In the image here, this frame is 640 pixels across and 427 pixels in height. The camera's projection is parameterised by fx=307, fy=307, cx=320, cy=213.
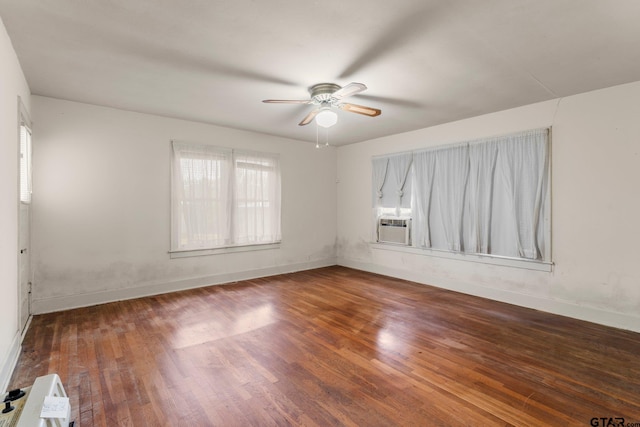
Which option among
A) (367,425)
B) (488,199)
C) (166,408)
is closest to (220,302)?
(166,408)

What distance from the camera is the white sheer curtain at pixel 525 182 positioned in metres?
4.03

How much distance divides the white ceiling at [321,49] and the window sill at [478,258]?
2.13m

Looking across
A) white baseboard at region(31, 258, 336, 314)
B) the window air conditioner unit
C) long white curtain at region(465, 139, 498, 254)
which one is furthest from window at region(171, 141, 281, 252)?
long white curtain at region(465, 139, 498, 254)

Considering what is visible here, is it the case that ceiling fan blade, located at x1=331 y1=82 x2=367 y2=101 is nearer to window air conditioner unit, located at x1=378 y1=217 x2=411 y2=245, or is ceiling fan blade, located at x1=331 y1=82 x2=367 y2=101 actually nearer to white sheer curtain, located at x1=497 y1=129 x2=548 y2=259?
white sheer curtain, located at x1=497 y1=129 x2=548 y2=259

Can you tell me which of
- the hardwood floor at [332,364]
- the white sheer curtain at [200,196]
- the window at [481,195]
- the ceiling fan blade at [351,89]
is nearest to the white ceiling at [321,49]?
the ceiling fan blade at [351,89]

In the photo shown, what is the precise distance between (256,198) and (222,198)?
2.19ft

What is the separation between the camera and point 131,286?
4504 millimetres

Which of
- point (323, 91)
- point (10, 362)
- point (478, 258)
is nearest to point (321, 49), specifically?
point (323, 91)

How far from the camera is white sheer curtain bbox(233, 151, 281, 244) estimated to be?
5504mm

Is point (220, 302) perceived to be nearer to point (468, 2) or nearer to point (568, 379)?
point (568, 379)

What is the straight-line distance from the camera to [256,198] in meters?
5.71

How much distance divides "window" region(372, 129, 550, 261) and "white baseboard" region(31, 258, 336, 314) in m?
2.75

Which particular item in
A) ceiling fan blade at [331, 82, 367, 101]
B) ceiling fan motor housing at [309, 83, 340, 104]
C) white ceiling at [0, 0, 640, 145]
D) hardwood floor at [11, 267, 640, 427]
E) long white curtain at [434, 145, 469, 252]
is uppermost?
white ceiling at [0, 0, 640, 145]

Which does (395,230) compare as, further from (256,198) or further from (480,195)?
(256,198)
